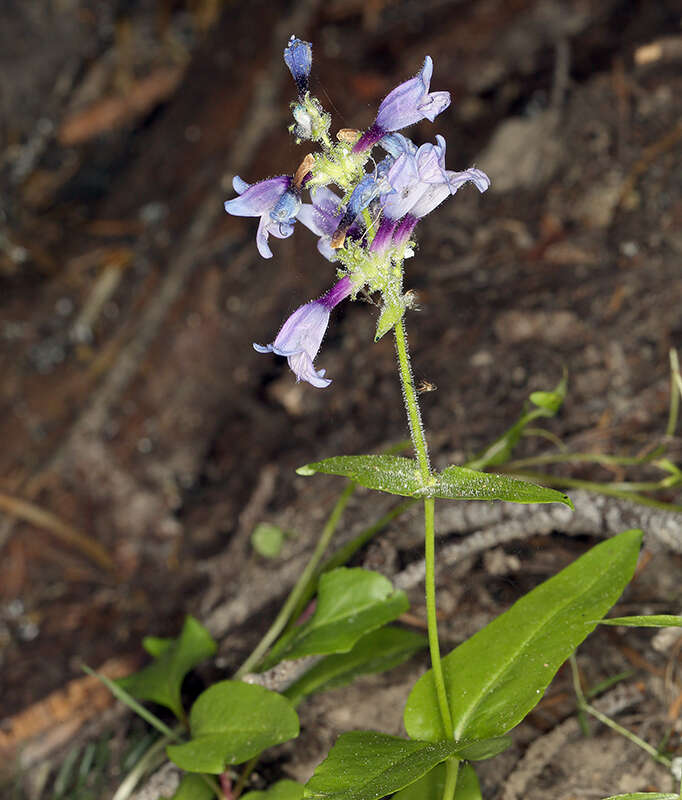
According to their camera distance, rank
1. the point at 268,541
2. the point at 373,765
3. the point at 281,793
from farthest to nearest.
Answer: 1. the point at 268,541
2. the point at 281,793
3. the point at 373,765

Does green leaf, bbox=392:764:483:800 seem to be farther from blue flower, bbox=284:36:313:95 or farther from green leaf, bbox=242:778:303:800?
blue flower, bbox=284:36:313:95

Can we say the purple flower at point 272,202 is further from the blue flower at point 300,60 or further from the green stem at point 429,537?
the green stem at point 429,537

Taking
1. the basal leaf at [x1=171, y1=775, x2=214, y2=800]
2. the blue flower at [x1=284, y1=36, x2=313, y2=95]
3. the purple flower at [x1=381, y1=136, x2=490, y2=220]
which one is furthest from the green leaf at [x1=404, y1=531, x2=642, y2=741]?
the blue flower at [x1=284, y1=36, x2=313, y2=95]

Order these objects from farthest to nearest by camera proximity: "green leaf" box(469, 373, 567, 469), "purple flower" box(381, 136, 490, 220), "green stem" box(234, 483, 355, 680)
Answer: "green stem" box(234, 483, 355, 680) → "green leaf" box(469, 373, 567, 469) → "purple flower" box(381, 136, 490, 220)

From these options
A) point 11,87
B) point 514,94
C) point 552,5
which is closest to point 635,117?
point 514,94

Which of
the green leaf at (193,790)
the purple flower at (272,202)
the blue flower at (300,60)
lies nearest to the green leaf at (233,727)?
the green leaf at (193,790)

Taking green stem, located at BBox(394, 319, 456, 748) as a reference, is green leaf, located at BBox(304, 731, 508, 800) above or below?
below

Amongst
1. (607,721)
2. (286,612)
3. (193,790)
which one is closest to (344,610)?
(286,612)

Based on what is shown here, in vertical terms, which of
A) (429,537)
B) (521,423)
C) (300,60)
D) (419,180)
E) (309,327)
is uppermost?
(300,60)

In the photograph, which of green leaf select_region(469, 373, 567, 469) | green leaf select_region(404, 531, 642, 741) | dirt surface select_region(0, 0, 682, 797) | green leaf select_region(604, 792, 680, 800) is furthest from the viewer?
dirt surface select_region(0, 0, 682, 797)

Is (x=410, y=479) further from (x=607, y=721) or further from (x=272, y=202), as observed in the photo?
(x=607, y=721)
